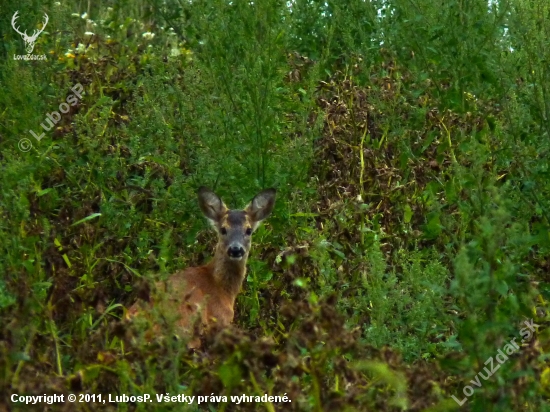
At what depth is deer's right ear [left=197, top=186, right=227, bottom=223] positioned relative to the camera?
7691 millimetres

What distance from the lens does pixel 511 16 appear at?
7.57 meters

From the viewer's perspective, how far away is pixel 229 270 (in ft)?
26.1

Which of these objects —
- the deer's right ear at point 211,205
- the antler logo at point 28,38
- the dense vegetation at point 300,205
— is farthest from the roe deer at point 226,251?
the antler logo at point 28,38

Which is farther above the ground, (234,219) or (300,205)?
(300,205)

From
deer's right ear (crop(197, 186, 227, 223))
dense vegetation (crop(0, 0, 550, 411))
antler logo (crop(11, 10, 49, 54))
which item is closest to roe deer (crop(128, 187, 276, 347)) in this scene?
deer's right ear (crop(197, 186, 227, 223))

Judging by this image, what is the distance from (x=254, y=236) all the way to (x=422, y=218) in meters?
1.21

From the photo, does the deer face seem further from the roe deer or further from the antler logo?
the antler logo

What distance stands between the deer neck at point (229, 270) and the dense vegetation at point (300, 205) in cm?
8

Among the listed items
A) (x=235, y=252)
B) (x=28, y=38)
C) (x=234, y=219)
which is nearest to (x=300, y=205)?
(x=234, y=219)

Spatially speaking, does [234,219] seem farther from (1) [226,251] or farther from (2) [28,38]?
(2) [28,38]

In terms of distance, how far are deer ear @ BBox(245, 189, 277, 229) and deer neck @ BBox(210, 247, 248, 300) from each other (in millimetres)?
263

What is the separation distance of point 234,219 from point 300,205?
2.10ft

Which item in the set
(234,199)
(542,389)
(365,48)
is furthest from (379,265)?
(365,48)

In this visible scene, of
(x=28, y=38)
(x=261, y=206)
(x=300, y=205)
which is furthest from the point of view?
(x=28, y=38)
